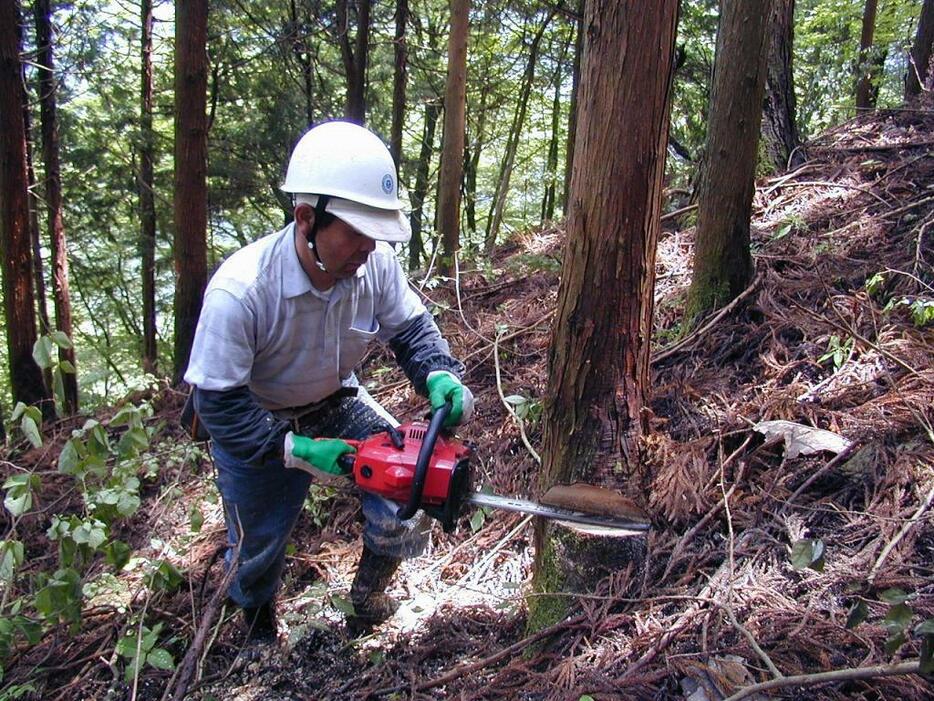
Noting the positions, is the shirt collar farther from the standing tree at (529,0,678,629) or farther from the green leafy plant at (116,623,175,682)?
the green leafy plant at (116,623,175,682)

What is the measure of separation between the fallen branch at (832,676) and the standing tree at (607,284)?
27.1 inches

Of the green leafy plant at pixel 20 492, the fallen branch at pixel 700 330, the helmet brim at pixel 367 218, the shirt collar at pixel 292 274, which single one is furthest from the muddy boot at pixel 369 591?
the fallen branch at pixel 700 330

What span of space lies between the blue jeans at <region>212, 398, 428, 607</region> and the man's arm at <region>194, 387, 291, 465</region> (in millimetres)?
264

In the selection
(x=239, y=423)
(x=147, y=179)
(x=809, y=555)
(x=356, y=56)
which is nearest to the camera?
(x=809, y=555)

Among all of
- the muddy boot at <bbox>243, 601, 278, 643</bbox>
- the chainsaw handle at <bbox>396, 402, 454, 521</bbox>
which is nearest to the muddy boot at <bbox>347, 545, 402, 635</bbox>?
the muddy boot at <bbox>243, 601, 278, 643</bbox>

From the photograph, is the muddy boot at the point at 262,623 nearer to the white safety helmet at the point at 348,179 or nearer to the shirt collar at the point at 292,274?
the shirt collar at the point at 292,274

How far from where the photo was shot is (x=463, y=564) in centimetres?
327

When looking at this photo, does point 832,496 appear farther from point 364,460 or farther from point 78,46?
point 78,46

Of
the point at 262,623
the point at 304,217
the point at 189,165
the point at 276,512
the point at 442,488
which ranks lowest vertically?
the point at 262,623

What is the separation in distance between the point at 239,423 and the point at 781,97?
4779 millimetres

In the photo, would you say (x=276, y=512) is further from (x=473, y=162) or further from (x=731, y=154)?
(x=473, y=162)

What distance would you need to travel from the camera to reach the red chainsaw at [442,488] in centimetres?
235

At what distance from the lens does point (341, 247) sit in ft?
8.16

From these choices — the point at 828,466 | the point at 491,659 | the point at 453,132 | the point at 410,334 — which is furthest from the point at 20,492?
the point at 453,132
